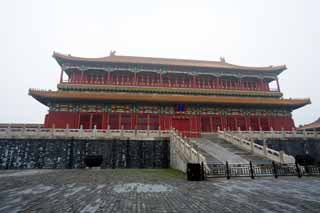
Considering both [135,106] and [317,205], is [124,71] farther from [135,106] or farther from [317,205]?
[317,205]

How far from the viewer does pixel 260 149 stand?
42.6 ft

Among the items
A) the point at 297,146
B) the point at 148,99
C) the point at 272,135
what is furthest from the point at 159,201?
the point at 297,146

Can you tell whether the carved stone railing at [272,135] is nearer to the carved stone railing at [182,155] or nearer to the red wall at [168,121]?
the red wall at [168,121]

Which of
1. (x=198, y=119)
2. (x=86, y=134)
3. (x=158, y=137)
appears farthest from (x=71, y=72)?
(x=198, y=119)

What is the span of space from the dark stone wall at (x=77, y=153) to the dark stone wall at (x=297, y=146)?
1021 centimetres

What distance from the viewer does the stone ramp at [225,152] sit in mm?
11445

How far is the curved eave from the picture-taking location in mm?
17828

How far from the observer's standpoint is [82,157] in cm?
1416

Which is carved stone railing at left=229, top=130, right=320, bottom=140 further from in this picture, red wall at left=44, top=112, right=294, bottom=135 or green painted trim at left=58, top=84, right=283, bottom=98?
green painted trim at left=58, top=84, right=283, bottom=98

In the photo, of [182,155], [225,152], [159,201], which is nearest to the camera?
[159,201]

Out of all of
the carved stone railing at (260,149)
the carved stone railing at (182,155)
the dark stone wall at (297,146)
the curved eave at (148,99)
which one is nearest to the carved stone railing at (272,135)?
the dark stone wall at (297,146)

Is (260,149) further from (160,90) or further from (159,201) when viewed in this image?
(160,90)

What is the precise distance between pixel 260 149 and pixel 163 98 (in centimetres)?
1019

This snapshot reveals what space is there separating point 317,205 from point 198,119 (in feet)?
52.0
